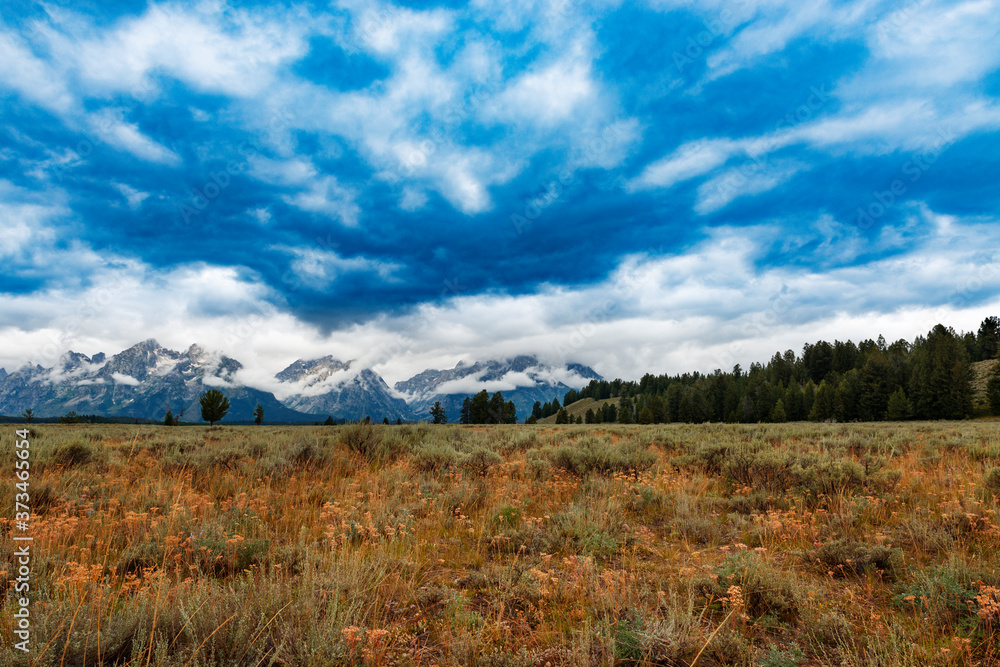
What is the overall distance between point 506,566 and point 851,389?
95341 mm

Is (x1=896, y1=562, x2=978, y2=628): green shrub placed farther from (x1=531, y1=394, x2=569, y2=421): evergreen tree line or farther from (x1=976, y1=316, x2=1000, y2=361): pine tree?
(x1=531, y1=394, x2=569, y2=421): evergreen tree line

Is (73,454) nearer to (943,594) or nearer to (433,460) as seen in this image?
(433,460)

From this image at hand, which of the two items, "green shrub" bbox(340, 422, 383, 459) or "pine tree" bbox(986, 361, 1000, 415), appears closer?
"green shrub" bbox(340, 422, 383, 459)

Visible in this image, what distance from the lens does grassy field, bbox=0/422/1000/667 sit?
2.80 meters

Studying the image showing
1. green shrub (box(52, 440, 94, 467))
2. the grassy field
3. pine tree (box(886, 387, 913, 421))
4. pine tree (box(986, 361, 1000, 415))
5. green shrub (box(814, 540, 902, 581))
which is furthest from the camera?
pine tree (box(886, 387, 913, 421))

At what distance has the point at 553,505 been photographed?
6.80m

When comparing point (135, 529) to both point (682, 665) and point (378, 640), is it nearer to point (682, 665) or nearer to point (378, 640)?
point (378, 640)

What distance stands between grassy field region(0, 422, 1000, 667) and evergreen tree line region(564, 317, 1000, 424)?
8217cm

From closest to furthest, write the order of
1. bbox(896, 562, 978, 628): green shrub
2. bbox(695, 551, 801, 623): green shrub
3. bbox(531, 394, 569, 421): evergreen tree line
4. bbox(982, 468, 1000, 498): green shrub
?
bbox(896, 562, 978, 628): green shrub < bbox(695, 551, 801, 623): green shrub < bbox(982, 468, 1000, 498): green shrub < bbox(531, 394, 569, 421): evergreen tree line

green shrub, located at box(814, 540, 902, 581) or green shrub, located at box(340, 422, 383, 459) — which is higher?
green shrub, located at box(340, 422, 383, 459)

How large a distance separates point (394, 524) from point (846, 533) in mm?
5939

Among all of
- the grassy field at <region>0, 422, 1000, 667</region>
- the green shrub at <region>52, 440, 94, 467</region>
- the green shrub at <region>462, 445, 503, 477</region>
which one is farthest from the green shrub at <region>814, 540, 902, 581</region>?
the green shrub at <region>52, 440, 94, 467</region>

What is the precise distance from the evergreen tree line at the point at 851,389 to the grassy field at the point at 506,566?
270 ft

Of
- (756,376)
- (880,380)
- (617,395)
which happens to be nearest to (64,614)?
(880,380)
